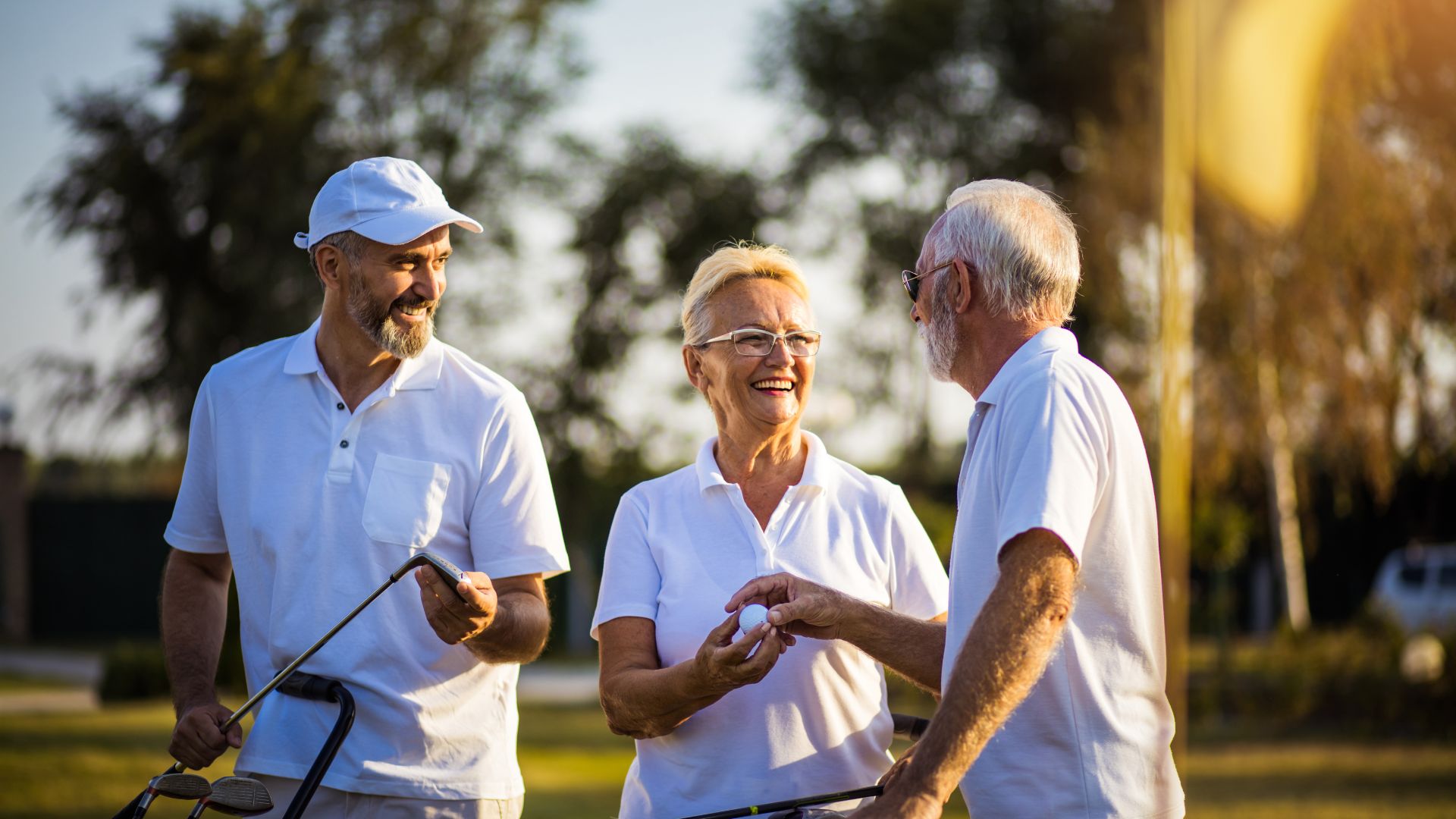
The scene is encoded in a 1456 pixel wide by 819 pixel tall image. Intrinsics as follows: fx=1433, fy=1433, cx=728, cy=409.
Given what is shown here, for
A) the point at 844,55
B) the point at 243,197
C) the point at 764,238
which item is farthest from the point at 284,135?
the point at 844,55

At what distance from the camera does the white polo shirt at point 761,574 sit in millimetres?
2734

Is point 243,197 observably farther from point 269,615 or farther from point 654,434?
point 269,615

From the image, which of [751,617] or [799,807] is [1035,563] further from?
[799,807]

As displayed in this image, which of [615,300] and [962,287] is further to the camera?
[615,300]

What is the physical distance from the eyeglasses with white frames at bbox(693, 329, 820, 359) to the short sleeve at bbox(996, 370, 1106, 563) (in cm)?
78

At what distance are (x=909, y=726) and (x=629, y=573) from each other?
2.26 ft

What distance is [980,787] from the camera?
92.0 inches

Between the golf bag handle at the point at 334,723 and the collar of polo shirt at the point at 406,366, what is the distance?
586mm

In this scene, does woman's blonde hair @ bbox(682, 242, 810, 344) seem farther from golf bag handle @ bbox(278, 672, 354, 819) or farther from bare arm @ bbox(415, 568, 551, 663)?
→ golf bag handle @ bbox(278, 672, 354, 819)

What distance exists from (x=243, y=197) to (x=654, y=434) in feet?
21.2

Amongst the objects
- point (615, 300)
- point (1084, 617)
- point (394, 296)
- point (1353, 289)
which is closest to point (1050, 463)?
point (1084, 617)

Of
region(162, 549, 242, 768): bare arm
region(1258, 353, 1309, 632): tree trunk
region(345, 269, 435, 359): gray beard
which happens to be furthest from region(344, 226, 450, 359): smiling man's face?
region(1258, 353, 1309, 632): tree trunk

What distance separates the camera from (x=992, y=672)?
211 centimetres

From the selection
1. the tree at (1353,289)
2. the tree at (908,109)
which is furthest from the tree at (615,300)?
the tree at (1353,289)
